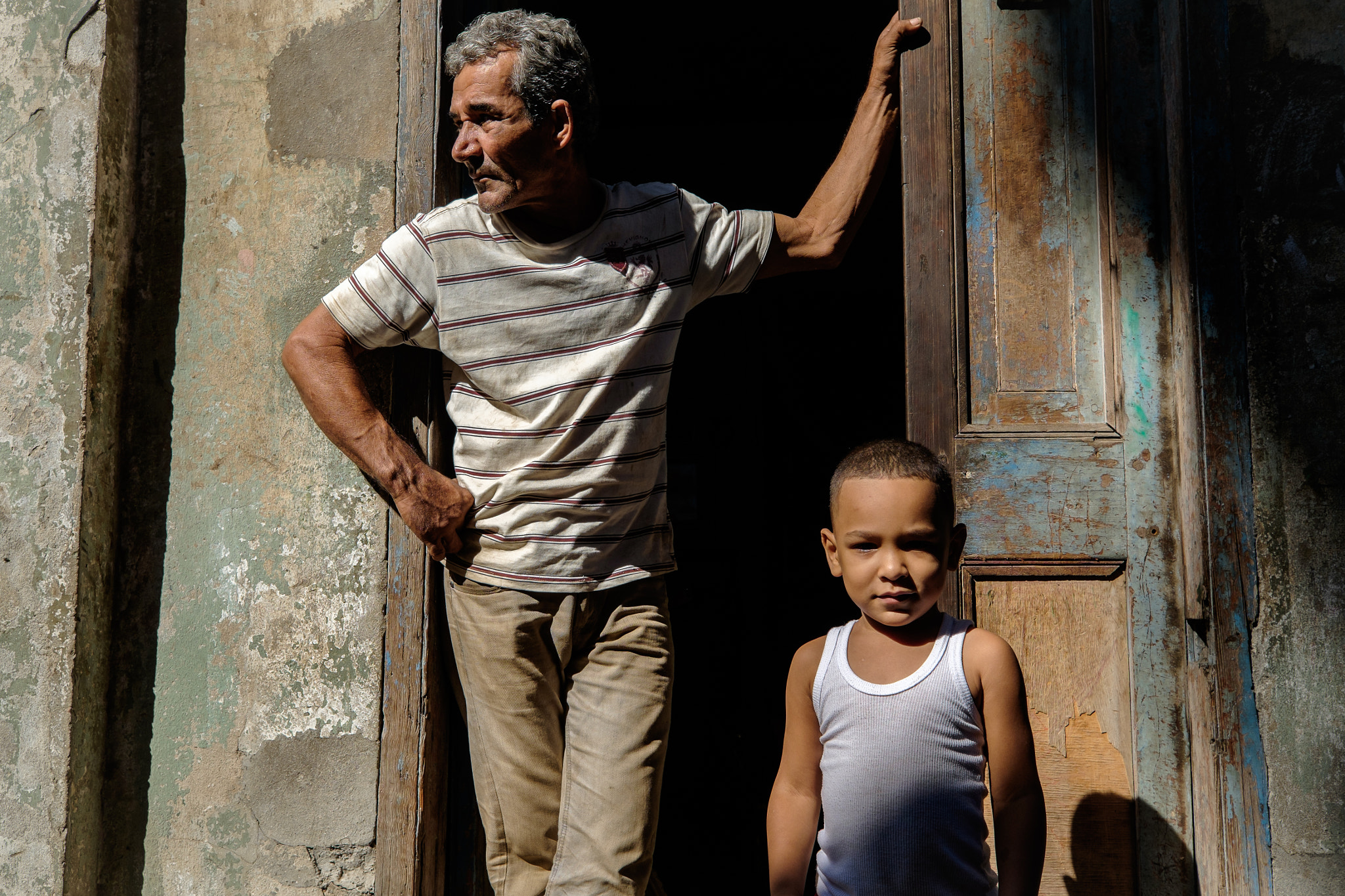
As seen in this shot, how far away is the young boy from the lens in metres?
1.50

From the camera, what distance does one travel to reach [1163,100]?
2.06 m

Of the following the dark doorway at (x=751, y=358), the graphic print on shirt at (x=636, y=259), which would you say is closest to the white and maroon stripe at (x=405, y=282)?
the graphic print on shirt at (x=636, y=259)

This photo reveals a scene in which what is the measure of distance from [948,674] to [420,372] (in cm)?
132

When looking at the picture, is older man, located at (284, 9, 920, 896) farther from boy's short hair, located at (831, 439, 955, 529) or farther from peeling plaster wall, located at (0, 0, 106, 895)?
peeling plaster wall, located at (0, 0, 106, 895)

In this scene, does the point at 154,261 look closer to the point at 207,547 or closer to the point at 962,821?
the point at 207,547

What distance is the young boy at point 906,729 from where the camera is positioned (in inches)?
59.0

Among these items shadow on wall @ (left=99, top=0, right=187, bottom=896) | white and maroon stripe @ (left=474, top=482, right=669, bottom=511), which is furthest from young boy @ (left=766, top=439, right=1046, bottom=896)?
Result: shadow on wall @ (left=99, top=0, right=187, bottom=896)

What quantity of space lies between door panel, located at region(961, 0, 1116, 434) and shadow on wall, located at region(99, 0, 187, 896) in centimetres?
182

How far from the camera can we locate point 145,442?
2.22m

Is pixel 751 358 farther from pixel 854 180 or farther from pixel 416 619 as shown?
pixel 416 619

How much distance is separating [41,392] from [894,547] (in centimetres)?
185

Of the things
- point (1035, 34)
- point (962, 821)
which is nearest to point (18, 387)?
point (962, 821)

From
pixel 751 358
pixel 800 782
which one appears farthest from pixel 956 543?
pixel 751 358

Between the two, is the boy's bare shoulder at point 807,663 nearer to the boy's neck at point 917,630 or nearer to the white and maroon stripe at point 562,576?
the boy's neck at point 917,630
